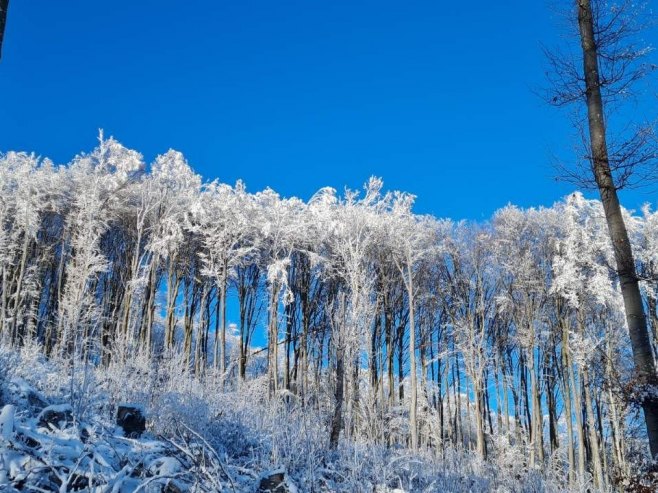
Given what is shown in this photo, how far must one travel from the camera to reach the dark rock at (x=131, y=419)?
6555 mm

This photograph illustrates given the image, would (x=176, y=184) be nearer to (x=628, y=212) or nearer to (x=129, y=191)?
(x=129, y=191)

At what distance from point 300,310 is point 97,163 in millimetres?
12268

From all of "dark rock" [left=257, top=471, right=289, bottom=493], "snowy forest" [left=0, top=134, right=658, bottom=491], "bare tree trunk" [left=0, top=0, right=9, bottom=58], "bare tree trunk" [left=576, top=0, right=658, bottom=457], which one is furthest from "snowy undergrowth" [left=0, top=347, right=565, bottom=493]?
"snowy forest" [left=0, top=134, right=658, bottom=491]

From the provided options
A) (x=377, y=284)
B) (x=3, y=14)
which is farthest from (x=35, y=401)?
(x=377, y=284)

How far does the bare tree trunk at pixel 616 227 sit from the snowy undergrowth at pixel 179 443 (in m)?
2.78

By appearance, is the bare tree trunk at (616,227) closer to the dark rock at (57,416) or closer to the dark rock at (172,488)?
the dark rock at (172,488)

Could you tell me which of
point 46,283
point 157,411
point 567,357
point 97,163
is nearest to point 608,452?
point 567,357

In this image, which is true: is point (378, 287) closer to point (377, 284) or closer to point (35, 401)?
point (377, 284)

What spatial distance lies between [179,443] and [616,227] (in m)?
6.04

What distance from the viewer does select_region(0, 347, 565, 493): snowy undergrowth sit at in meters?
3.78

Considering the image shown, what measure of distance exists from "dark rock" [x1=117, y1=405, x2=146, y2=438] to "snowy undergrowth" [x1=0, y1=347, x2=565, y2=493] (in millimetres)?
141

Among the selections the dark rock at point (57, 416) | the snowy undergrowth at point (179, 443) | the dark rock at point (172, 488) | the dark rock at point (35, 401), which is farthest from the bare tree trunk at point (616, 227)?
the dark rock at point (35, 401)

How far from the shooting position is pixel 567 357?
69.2 feet

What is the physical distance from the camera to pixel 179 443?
263 inches
